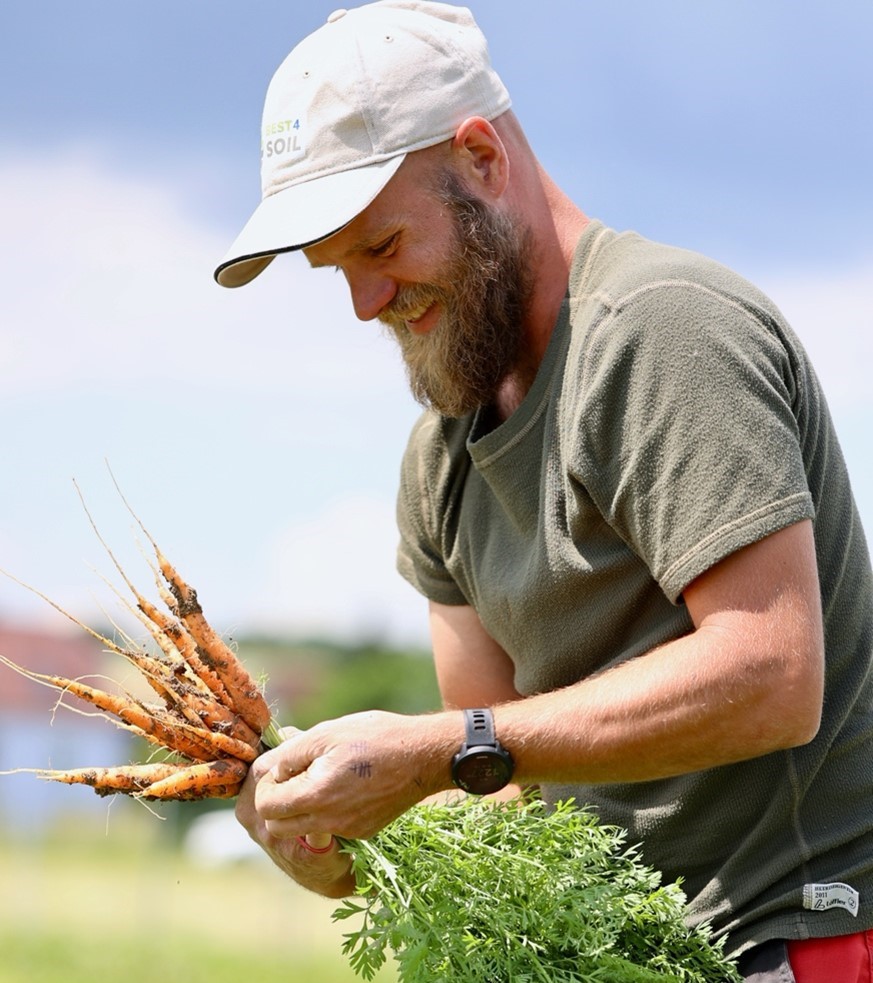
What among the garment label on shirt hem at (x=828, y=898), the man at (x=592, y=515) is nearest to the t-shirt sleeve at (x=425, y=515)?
the man at (x=592, y=515)

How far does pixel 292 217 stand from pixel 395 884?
152 centimetres

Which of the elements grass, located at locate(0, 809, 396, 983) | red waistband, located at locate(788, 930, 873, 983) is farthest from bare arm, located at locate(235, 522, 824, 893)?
grass, located at locate(0, 809, 396, 983)

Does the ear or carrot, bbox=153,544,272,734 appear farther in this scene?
carrot, bbox=153,544,272,734

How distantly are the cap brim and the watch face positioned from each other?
3.86ft

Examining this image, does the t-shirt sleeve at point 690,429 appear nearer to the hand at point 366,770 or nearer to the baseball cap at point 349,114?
the hand at point 366,770

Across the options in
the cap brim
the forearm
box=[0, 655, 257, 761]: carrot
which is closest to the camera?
the forearm

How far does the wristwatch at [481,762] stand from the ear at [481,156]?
4.25ft

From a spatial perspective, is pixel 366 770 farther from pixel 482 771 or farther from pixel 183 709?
pixel 183 709

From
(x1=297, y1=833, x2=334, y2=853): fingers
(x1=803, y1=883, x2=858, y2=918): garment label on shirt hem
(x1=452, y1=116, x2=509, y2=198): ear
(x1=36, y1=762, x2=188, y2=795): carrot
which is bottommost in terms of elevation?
(x1=803, y1=883, x2=858, y2=918): garment label on shirt hem

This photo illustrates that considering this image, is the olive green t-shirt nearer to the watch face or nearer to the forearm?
the forearm

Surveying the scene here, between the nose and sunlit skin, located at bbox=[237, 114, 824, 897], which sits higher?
the nose

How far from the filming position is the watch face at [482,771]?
2920 millimetres

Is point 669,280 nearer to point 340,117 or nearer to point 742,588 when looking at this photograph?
point 742,588

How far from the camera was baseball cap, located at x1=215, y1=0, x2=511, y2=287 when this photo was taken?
330cm
